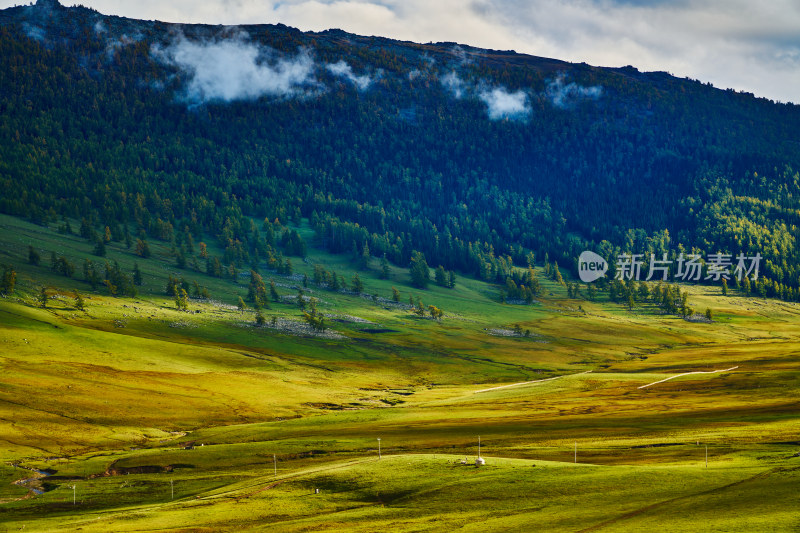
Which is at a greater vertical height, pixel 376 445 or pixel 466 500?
pixel 466 500

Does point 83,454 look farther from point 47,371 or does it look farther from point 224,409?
point 47,371

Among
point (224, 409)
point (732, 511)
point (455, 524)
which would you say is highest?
point (732, 511)

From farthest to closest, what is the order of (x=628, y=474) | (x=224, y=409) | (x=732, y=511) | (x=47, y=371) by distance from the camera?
1. (x=47, y=371)
2. (x=224, y=409)
3. (x=628, y=474)
4. (x=732, y=511)

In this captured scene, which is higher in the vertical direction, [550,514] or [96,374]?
[550,514]

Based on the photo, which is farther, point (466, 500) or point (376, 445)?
point (376, 445)

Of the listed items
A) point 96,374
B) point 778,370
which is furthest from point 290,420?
point 778,370

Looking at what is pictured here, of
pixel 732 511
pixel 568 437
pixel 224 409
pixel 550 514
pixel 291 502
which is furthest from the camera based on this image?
pixel 224 409

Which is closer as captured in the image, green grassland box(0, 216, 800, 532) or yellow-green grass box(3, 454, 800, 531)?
yellow-green grass box(3, 454, 800, 531)

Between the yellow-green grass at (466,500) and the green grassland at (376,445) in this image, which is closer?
the yellow-green grass at (466,500)

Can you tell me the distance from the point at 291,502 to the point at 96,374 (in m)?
110

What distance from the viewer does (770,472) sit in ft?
204

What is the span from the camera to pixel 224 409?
150875 mm

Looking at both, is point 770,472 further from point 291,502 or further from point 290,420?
point 290,420

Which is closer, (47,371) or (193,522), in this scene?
(193,522)
